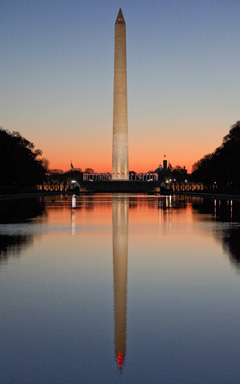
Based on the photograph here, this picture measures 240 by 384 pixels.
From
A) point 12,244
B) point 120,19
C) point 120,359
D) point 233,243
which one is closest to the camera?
point 120,359

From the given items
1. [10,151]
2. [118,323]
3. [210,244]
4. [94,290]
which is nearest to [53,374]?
[118,323]

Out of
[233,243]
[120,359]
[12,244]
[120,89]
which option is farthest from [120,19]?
[120,359]

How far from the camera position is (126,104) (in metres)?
97.7

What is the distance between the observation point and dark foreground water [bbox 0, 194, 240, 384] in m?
6.20

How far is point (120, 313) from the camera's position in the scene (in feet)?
29.1

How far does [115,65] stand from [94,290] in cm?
8837

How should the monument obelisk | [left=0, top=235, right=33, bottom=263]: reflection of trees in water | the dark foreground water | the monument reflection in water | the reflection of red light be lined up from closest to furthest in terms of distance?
the dark foreground water → the reflection of red light → the monument reflection in water → [left=0, top=235, right=33, bottom=263]: reflection of trees in water → the monument obelisk

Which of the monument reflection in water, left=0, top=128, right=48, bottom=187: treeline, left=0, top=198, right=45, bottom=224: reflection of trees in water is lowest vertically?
the monument reflection in water

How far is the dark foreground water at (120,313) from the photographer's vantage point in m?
6.20

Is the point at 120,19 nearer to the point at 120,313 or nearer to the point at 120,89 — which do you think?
the point at 120,89

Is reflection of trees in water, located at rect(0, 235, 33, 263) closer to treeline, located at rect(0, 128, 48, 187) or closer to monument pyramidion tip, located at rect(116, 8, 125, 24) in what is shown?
treeline, located at rect(0, 128, 48, 187)

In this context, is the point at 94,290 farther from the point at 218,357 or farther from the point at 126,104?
the point at 126,104

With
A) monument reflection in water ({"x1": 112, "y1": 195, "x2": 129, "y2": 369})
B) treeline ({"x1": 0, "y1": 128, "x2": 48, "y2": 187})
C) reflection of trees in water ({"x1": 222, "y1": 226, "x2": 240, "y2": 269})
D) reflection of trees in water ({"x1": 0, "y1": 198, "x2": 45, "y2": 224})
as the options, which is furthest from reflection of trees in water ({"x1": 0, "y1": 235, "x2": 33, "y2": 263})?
treeline ({"x1": 0, "y1": 128, "x2": 48, "y2": 187})

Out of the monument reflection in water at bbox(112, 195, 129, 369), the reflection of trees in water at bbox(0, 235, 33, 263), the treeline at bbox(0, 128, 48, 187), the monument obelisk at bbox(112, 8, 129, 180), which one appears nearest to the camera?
the monument reflection in water at bbox(112, 195, 129, 369)
